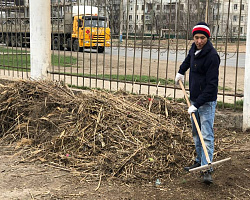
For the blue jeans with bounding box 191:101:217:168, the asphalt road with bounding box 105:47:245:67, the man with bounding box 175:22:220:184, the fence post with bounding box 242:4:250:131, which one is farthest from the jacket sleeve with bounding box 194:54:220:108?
the asphalt road with bounding box 105:47:245:67

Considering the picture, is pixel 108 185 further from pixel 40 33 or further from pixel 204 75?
pixel 40 33

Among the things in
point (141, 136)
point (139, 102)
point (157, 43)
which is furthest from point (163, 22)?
point (141, 136)

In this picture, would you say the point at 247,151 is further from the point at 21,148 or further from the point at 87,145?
the point at 21,148

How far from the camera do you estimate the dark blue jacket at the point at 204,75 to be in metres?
3.57

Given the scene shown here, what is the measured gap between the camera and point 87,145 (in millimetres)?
4328

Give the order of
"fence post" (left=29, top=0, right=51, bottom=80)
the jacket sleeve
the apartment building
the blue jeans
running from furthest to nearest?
"fence post" (left=29, top=0, right=51, bottom=80) → the apartment building → the blue jeans → the jacket sleeve

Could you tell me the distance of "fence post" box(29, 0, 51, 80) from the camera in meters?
7.01

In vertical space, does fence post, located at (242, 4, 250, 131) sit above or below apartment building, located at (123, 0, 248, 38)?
below

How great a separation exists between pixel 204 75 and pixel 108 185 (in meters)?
1.47

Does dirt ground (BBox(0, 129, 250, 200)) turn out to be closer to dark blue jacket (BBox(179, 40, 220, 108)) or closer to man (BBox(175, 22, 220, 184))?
man (BBox(175, 22, 220, 184))

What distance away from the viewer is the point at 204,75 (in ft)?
12.1

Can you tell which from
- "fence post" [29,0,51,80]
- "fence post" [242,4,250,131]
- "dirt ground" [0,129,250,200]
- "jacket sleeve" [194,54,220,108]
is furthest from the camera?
"fence post" [29,0,51,80]

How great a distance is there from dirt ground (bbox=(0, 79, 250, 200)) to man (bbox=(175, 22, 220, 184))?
0.19m

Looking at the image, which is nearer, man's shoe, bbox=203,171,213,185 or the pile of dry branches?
man's shoe, bbox=203,171,213,185
